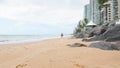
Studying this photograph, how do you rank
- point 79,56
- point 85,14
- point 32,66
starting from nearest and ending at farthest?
point 32,66
point 79,56
point 85,14

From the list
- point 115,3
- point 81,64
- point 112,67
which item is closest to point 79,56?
point 81,64

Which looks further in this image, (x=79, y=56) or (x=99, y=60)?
(x=79, y=56)

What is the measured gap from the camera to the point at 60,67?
7203mm

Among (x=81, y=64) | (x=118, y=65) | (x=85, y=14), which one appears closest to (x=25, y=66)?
(x=81, y=64)

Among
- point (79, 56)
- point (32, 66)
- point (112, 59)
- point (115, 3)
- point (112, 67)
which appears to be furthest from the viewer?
point (115, 3)

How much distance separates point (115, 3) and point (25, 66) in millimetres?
84026

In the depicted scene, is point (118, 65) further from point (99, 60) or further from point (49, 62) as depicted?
point (49, 62)

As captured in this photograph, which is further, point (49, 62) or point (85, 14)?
point (85, 14)

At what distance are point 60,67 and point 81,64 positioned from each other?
707 mm

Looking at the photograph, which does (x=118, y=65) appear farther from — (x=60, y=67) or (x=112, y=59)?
(x=60, y=67)

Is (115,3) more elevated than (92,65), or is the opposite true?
(115,3)

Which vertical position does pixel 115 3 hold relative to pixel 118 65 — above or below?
above

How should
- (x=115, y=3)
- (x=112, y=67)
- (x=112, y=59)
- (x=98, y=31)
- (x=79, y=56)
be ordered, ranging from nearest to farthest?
(x=112, y=67) < (x=112, y=59) < (x=79, y=56) < (x=98, y=31) < (x=115, y=3)

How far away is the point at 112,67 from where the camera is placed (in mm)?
7031
